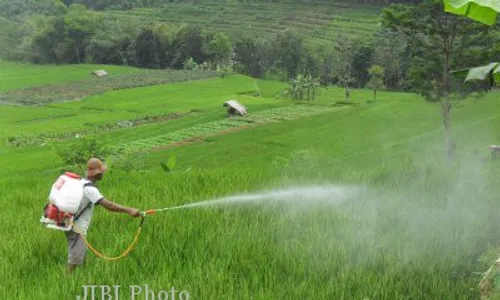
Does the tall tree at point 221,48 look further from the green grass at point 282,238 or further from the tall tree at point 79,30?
the green grass at point 282,238

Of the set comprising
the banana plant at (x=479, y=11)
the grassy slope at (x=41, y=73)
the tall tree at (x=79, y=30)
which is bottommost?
the grassy slope at (x=41, y=73)

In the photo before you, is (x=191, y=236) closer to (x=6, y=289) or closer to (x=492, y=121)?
(x=6, y=289)

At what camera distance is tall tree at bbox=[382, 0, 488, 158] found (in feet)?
69.9

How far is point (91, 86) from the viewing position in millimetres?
61250

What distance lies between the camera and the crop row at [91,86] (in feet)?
179

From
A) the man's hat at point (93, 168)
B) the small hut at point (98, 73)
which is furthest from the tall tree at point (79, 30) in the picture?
the man's hat at point (93, 168)

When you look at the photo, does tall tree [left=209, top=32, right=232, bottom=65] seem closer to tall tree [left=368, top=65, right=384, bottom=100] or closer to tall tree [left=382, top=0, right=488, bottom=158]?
tall tree [left=368, top=65, right=384, bottom=100]

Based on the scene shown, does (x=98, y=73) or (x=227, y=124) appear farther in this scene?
(x=98, y=73)

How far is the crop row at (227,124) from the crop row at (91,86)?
20778 mm

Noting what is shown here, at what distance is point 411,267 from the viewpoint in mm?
3896

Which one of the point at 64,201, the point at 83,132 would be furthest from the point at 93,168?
the point at 83,132

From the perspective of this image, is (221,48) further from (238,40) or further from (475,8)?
(475,8)

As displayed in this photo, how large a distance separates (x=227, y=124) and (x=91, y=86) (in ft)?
87.0

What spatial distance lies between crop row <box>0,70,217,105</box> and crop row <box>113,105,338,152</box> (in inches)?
818
